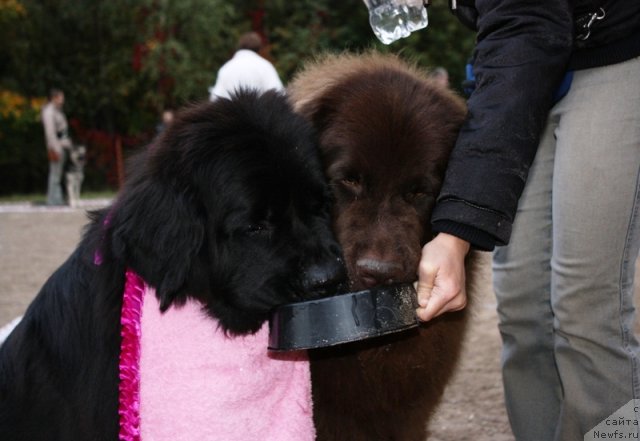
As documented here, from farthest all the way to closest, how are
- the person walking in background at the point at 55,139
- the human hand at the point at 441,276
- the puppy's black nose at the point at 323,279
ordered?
the person walking in background at the point at 55,139 → the puppy's black nose at the point at 323,279 → the human hand at the point at 441,276

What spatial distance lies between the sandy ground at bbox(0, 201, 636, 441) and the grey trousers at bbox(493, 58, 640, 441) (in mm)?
577

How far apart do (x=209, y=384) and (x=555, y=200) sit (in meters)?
1.29

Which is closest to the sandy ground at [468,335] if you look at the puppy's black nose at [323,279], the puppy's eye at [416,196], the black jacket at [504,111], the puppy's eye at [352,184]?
the puppy's eye at [416,196]

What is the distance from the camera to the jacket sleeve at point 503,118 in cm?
192

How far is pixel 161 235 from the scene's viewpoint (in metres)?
2.17

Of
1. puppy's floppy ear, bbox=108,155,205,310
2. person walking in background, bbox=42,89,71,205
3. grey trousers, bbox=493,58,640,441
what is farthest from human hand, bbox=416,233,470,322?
person walking in background, bbox=42,89,71,205

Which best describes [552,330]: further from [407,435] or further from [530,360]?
[407,435]

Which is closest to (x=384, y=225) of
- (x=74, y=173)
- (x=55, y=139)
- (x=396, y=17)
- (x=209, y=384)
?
(x=209, y=384)

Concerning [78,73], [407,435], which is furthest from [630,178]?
[78,73]

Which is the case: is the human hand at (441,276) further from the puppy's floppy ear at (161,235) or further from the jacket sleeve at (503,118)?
the puppy's floppy ear at (161,235)

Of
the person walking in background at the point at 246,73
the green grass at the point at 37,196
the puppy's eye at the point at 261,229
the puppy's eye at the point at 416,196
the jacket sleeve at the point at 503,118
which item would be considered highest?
the person walking in background at the point at 246,73

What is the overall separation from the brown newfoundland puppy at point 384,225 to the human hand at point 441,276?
0.34 meters

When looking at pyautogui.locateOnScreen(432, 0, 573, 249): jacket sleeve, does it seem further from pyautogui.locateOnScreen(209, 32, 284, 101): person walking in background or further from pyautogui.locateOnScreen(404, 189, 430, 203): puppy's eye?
pyautogui.locateOnScreen(209, 32, 284, 101): person walking in background

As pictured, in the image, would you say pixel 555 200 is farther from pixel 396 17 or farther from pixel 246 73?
pixel 246 73
